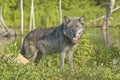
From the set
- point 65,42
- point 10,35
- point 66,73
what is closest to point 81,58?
point 65,42

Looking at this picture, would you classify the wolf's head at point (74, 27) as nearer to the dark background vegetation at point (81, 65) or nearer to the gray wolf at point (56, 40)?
the gray wolf at point (56, 40)

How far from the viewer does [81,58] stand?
15.6 metres

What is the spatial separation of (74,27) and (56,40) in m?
0.92

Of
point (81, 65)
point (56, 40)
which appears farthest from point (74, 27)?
point (81, 65)

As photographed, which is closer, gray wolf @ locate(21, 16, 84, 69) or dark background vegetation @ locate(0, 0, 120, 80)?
dark background vegetation @ locate(0, 0, 120, 80)

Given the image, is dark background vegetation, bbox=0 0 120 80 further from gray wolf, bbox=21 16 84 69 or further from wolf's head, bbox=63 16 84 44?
wolf's head, bbox=63 16 84 44

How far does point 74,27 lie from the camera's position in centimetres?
1288

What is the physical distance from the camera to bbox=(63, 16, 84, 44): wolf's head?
12852mm

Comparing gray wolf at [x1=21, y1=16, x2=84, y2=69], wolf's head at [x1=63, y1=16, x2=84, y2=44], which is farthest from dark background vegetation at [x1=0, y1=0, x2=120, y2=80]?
wolf's head at [x1=63, y1=16, x2=84, y2=44]

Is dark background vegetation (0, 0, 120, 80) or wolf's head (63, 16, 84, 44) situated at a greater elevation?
wolf's head (63, 16, 84, 44)

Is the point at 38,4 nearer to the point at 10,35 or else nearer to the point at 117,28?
the point at 10,35

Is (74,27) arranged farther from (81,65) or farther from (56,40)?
(81,65)

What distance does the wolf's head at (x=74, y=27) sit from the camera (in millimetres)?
12852

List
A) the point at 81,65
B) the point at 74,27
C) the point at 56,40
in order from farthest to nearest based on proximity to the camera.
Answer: the point at 81,65
the point at 56,40
the point at 74,27
